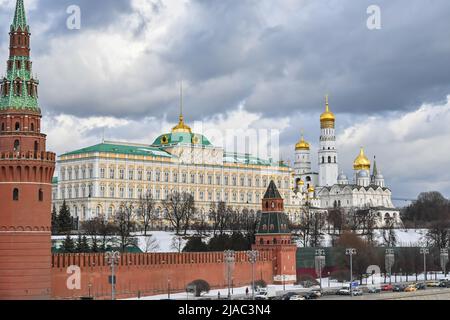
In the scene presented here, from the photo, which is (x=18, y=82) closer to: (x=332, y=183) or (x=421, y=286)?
(x=421, y=286)

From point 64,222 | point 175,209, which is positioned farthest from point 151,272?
point 175,209

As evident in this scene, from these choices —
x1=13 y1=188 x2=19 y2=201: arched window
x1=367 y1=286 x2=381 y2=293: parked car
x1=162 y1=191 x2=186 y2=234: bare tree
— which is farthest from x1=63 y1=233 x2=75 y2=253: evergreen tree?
x1=162 y1=191 x2=186 y2=234: bare tree

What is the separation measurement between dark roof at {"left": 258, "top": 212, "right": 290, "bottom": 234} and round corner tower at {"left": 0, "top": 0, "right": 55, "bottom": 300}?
3265 centimetres

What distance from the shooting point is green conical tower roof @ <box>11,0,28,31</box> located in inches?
2257

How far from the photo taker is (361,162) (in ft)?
591

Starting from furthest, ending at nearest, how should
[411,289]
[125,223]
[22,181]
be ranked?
[125,223], [411,289], [22,181]

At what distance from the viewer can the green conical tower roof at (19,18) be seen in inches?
2257

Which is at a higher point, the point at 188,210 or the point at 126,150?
the point at 126,150

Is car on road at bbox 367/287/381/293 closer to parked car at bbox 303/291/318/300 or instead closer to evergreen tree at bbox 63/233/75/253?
parked car at bbox 303/291/318/300

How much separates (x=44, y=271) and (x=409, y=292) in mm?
26393

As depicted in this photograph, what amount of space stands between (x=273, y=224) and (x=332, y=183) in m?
92.1

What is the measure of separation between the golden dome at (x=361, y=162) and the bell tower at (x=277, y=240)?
93.4m
